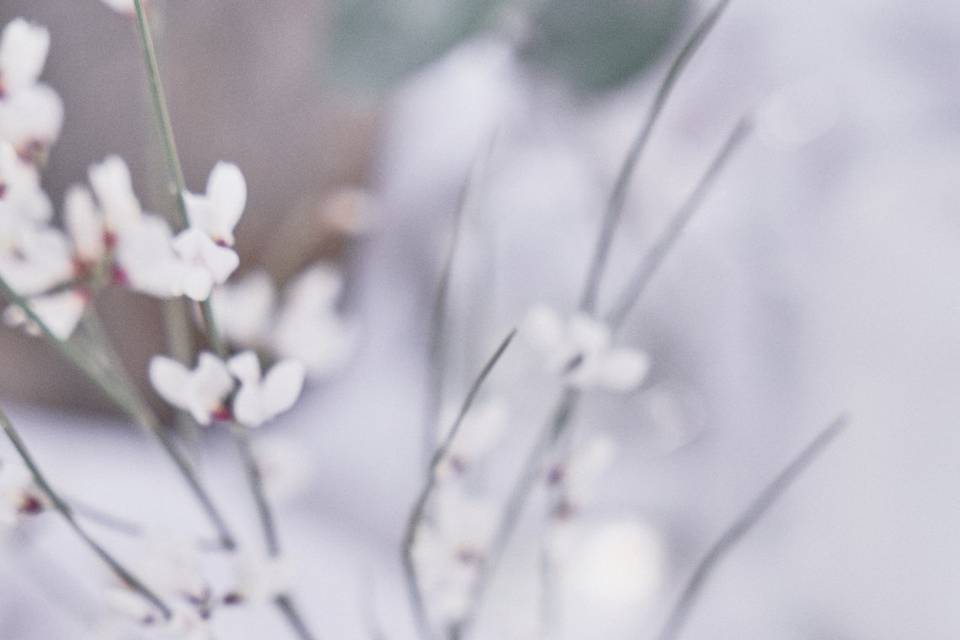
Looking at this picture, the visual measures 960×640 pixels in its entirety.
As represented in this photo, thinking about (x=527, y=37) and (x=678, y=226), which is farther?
(x=527, y=37)

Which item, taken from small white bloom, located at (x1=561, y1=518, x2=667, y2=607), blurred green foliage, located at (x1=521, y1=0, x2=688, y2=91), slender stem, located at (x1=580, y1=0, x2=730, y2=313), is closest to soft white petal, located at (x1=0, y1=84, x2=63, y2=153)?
slender stem, located at (x1=580, y1=0, x2=730, y2=313)

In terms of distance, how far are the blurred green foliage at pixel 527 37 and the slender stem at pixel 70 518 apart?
21 cm

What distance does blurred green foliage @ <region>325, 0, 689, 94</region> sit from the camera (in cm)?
36

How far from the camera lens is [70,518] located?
169mm

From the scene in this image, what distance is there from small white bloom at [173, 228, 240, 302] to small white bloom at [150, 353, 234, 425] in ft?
0.05

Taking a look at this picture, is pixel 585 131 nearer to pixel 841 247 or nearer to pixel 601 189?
pixel 601 189

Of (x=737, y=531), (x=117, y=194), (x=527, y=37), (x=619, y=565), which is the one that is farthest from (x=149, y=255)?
(x=619, y=565)

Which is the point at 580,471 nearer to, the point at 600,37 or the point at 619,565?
the point at 600,37

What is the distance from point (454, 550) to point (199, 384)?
0.24 feet

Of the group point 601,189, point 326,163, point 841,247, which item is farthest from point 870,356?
point 326,163

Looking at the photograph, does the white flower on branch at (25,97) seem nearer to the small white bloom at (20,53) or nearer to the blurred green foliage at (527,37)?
the small white bloom at (20,53)

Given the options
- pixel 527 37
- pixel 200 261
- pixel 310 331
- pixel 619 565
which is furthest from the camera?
pixel 619 565

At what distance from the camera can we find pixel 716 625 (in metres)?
0.50

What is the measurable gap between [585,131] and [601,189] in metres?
0.03
